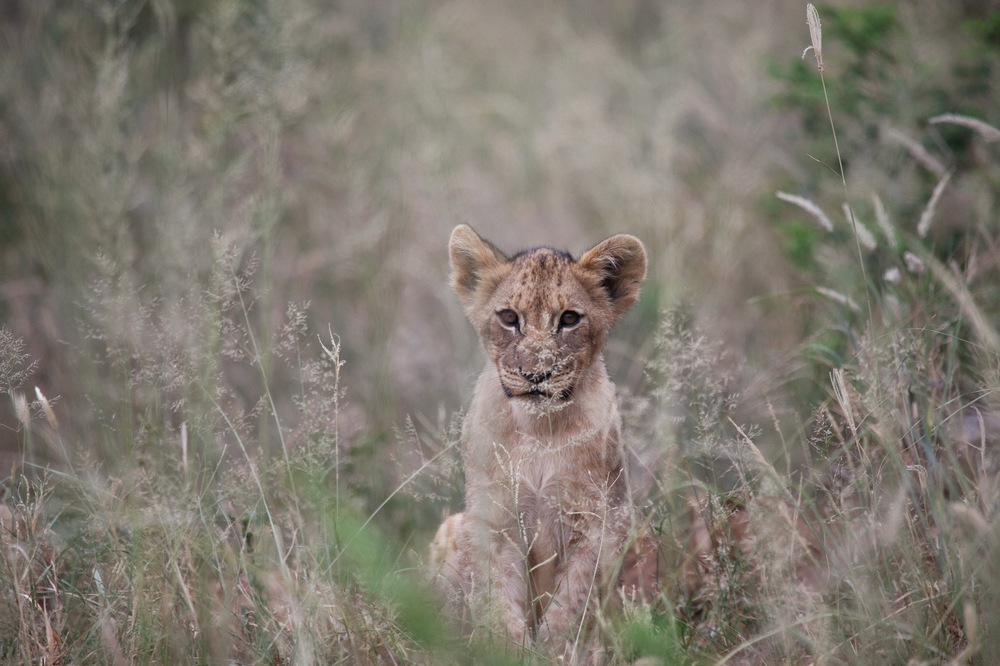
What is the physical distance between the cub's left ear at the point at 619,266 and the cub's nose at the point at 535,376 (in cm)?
84

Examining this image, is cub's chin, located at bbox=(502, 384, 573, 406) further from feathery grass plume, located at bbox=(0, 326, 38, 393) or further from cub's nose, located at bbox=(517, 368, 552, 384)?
feathery grass plume, located at bbox=(0, 326, 38, 393)

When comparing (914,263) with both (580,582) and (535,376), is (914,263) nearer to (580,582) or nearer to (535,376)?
(535,376)

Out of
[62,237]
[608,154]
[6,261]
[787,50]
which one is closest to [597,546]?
[62,237]

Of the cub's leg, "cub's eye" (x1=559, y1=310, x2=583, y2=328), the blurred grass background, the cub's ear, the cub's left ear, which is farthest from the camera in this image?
the cub's ear

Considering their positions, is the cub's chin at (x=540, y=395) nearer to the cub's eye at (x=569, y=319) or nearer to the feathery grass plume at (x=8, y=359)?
the cub's eye at (x=569, y=319)

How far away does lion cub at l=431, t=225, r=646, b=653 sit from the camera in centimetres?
350

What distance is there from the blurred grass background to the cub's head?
457 millimetres

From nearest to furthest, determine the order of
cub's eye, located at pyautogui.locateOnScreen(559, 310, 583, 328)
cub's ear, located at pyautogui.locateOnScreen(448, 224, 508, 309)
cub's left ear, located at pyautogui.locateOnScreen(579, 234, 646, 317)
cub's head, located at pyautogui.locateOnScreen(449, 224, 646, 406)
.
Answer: cub's head, located at pyautogui.locateOnScreen(449, 224, 646, 406)
cub's eye, located at pyautogui.locateOnScreen(559, 310, 583, 328)
cub's left ear, located at pyautogui.locateOnScreen(579, 234, 646, 317)
cub's ear, located at pyautogui.locateOnScreen(448, 224, 508, 309)

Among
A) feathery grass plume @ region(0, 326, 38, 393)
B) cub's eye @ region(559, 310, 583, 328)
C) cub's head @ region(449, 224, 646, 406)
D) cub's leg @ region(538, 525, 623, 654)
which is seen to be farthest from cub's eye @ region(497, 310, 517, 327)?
feathery grass plume @ region(0, 326, 38, 393)

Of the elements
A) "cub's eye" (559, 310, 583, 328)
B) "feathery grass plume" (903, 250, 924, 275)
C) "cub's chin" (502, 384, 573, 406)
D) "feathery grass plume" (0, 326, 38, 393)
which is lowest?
"cub's chin" (502, 384, 573, 406)

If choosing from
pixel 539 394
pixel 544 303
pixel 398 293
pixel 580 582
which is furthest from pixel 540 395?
pixel 398 293

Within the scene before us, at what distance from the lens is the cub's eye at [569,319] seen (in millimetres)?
4094

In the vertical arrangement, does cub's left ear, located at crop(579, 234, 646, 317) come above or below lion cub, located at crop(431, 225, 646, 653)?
above

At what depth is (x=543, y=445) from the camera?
3.72 m
